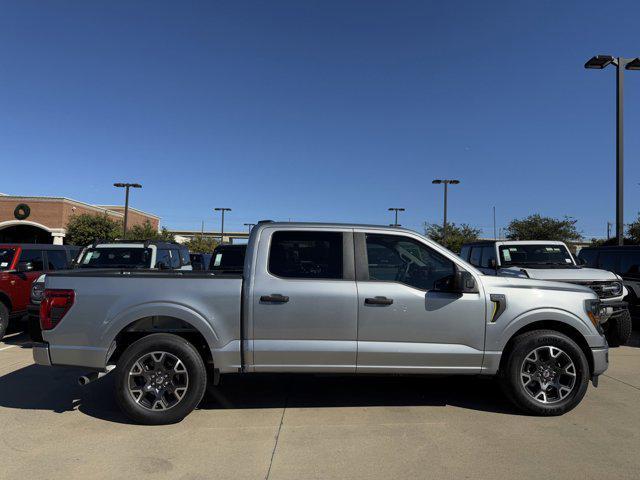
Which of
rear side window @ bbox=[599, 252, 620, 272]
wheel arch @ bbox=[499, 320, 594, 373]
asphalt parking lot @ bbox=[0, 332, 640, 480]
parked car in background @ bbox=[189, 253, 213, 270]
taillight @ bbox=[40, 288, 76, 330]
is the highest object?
rear side window @ bbox=[599, 252, 620, 272]

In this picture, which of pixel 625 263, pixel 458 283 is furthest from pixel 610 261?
pixel 458 283

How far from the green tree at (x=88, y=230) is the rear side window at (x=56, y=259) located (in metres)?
35.9

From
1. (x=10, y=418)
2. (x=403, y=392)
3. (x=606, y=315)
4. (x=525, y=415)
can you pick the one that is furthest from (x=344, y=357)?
(x=606, y=315)

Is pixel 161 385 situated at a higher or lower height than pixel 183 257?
lower

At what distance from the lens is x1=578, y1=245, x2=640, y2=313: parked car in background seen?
9312 millimetres

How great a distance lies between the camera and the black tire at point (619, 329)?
8.48 m

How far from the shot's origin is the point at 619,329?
28.0ft

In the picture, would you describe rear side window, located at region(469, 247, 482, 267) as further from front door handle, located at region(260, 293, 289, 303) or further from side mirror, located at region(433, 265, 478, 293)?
front door handle, located at region(260, 293, 289, 303)

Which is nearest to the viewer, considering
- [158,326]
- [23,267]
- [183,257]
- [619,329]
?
[158,326]

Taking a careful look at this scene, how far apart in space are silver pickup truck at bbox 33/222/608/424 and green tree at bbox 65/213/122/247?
1705 inches

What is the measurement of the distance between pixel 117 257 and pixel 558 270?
8.41 metres

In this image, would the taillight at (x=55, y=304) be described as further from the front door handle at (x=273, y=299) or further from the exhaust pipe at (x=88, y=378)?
the front door handle at (x=273, y=299)

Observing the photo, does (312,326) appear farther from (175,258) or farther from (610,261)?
(610,261)

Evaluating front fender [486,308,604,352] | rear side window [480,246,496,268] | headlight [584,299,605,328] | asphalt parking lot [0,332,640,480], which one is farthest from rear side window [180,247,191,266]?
headlight [584,299,605,328]
